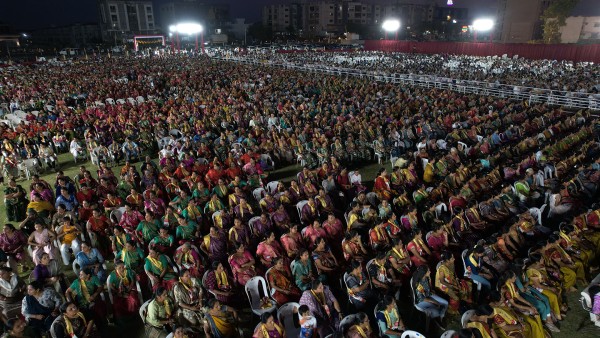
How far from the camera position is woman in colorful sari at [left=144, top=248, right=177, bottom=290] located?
17.9 feet

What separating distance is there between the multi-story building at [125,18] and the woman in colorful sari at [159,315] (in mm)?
103680

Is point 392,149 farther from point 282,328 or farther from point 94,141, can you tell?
point 94,141

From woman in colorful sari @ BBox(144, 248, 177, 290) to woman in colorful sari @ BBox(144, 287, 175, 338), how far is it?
71cm

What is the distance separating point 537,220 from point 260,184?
214 inches

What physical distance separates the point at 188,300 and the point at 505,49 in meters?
43.5

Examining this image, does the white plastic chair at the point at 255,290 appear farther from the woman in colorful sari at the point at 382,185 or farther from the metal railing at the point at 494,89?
the metal railing at the point at 494,89

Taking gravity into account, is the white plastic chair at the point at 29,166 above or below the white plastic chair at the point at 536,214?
below

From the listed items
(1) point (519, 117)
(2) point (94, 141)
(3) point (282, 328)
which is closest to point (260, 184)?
(3) point (282, 328)

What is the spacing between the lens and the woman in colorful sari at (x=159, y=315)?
184 inches

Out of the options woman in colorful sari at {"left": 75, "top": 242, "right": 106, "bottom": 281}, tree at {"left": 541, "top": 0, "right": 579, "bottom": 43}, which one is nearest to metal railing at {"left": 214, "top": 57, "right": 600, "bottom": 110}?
woman in colorful sari at {"left": 75, "top": 242, "right": 106, "bottom": 281}

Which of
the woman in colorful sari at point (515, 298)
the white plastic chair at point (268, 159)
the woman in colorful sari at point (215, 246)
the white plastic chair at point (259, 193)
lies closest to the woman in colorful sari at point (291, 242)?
the woman in colorful sari at point (215, 246)

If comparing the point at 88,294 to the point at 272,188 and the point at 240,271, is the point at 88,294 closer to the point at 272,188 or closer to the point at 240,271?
the point at 240,271

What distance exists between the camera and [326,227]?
645 centimetres

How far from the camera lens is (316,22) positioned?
11038 cm
